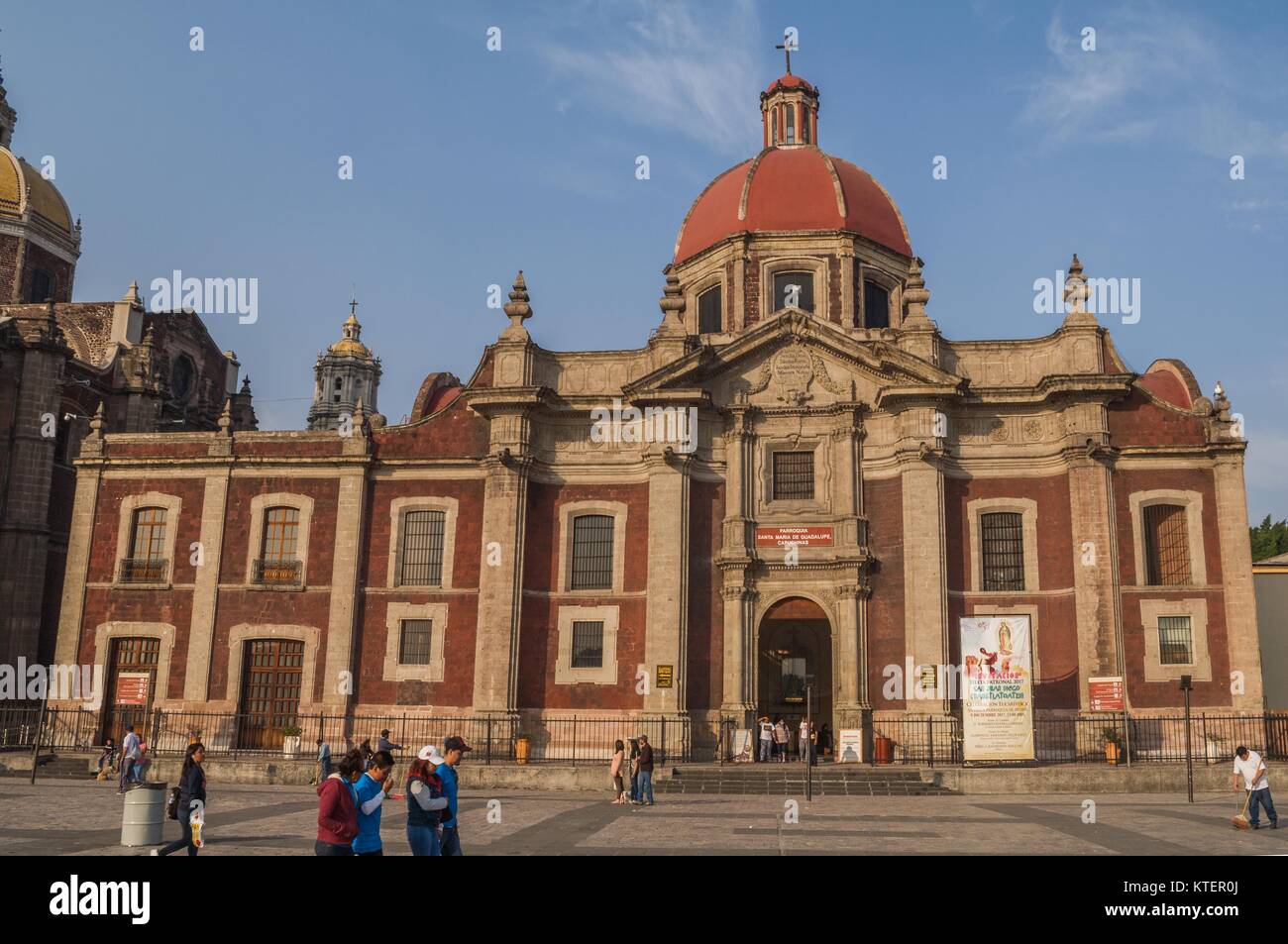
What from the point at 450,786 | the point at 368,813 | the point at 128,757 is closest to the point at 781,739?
the point at 128,757

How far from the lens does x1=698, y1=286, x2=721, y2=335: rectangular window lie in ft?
129

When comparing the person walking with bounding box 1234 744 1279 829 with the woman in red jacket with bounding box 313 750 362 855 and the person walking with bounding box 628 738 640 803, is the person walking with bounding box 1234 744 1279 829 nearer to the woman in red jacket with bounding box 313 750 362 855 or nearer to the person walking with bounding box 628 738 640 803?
the person walking with bounding box 628 738 640 803

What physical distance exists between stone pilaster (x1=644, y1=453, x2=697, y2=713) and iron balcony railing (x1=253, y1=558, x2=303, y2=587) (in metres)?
11.3

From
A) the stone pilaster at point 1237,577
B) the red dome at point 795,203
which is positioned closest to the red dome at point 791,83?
the red dome at point 795,203

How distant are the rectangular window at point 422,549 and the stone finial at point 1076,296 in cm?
2005

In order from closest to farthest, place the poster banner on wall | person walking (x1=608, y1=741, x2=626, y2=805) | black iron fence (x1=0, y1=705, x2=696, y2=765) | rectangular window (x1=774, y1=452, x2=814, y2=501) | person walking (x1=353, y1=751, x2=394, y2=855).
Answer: person walking (x1=353, y1=751, x2=394, y2=855) < person walking (x1=608, y1=741, x2=626, y2=805) < the poster banner on wall < black iron fence (x1=0, y1=705, x2=696, y2=765) < rectangular window (x1=774, y1=452, x2=814, y2=501)

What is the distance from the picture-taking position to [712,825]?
19641mm

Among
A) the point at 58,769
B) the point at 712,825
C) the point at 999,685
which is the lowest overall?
the point at 58,769

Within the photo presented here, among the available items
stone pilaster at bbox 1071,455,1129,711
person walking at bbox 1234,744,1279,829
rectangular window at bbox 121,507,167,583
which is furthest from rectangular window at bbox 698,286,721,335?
person walking at bbox 1234,744,1279,829

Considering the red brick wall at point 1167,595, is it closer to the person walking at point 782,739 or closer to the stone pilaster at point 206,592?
the person walking at point 782,739

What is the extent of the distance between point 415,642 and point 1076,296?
74.0ft

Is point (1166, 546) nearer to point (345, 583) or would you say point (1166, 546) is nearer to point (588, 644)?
point (588, 644)

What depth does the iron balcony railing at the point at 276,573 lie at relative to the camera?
35062mm
